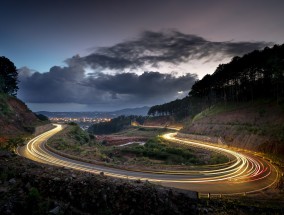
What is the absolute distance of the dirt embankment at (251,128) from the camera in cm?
4162

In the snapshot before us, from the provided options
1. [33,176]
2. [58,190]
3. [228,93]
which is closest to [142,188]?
[58,190]

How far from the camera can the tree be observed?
262 ft

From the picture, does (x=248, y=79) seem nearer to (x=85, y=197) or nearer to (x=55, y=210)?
(x=85, y=197)

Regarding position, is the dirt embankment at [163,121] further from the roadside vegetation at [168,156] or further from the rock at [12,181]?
the rock at [12,181]

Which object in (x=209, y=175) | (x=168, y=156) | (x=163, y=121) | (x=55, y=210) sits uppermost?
(x=55, y=210)

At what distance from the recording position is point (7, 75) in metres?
83.7

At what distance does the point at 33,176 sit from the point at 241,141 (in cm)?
4924

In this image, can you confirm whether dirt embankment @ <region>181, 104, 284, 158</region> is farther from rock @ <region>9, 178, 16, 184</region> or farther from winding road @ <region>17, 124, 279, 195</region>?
rock @ <region>9, 178, 16, 184</region>

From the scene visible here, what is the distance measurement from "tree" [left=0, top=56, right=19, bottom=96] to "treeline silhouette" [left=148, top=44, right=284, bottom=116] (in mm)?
81579

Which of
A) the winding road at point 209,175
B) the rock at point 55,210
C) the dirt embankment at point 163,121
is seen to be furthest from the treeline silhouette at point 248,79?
the rock at point 55,210

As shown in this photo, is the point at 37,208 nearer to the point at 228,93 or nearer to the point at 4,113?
the point at 4,113

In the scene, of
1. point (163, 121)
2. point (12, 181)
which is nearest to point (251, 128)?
point (12, 181)

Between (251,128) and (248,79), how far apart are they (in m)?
31.0

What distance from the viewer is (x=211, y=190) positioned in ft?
73.2
